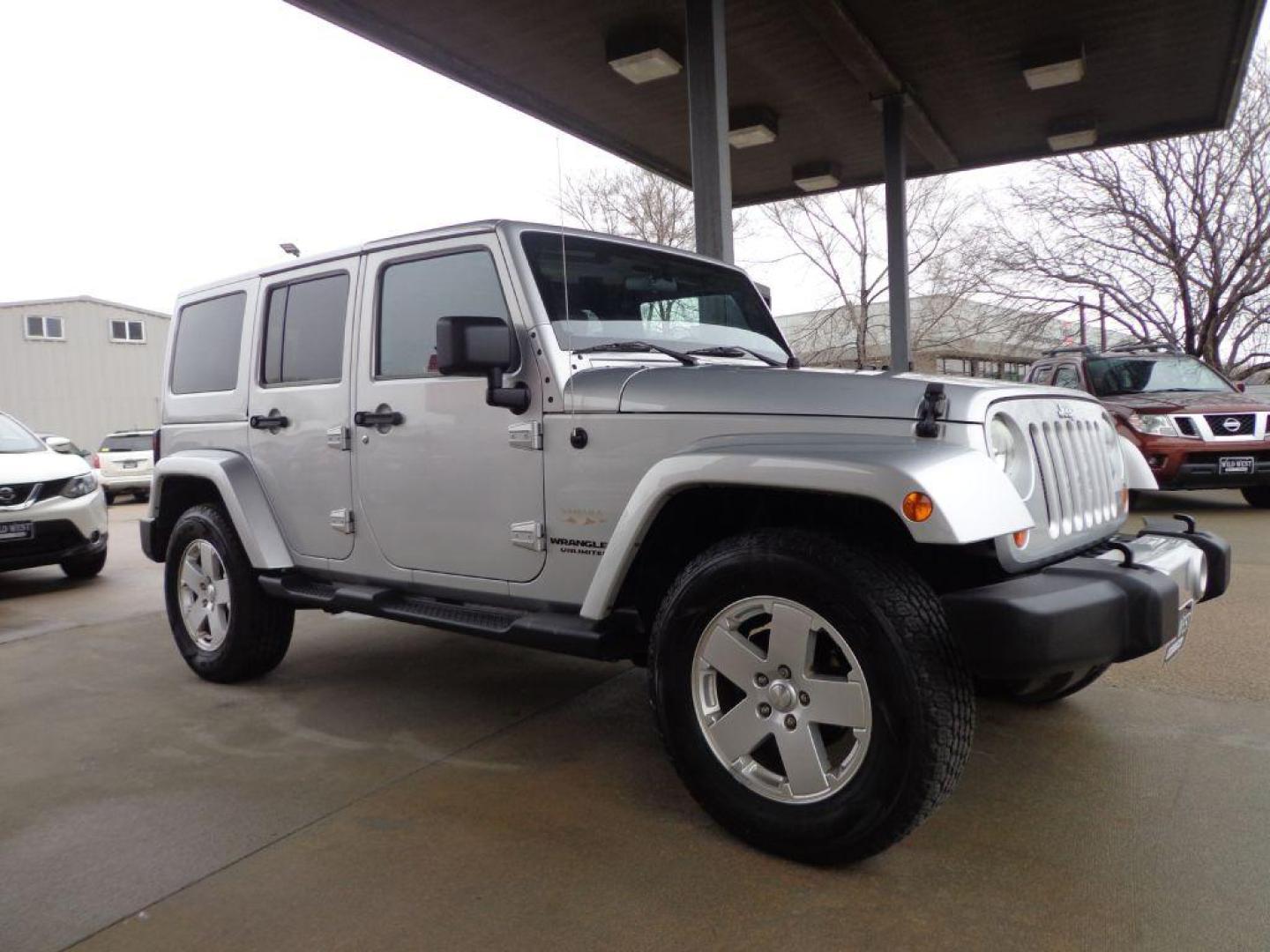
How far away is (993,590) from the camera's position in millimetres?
2324

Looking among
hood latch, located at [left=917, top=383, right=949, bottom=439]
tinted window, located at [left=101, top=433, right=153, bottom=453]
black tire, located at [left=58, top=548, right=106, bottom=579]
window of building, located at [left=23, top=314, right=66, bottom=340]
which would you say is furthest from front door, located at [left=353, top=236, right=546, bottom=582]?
window of building, located at [left=23, top=314, right=66, bottom=340]

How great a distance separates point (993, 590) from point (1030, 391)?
2.34 ft

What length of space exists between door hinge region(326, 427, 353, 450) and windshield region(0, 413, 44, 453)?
17.6 feet

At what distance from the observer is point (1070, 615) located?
7.47 feet

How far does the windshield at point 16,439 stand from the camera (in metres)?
7.74

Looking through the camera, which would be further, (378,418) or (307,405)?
(307,405)

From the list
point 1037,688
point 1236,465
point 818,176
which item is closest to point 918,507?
point 1037,688

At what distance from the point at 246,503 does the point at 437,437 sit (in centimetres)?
126

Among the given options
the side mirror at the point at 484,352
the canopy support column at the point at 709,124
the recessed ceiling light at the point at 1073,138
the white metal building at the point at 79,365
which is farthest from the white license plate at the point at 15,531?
the white metal building at the point at 79,365

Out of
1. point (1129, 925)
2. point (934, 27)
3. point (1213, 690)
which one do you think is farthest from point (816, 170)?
point (1129, 925)

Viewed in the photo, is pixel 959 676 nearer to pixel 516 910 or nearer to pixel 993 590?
pixel 993 590

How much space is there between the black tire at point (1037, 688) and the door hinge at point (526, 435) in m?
1.88

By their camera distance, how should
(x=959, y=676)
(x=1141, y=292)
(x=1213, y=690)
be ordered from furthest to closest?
(x=1141, y=292) → (x=1213, y=690) → (x=959, y=676)

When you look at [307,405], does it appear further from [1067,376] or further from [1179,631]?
[1067,376]
